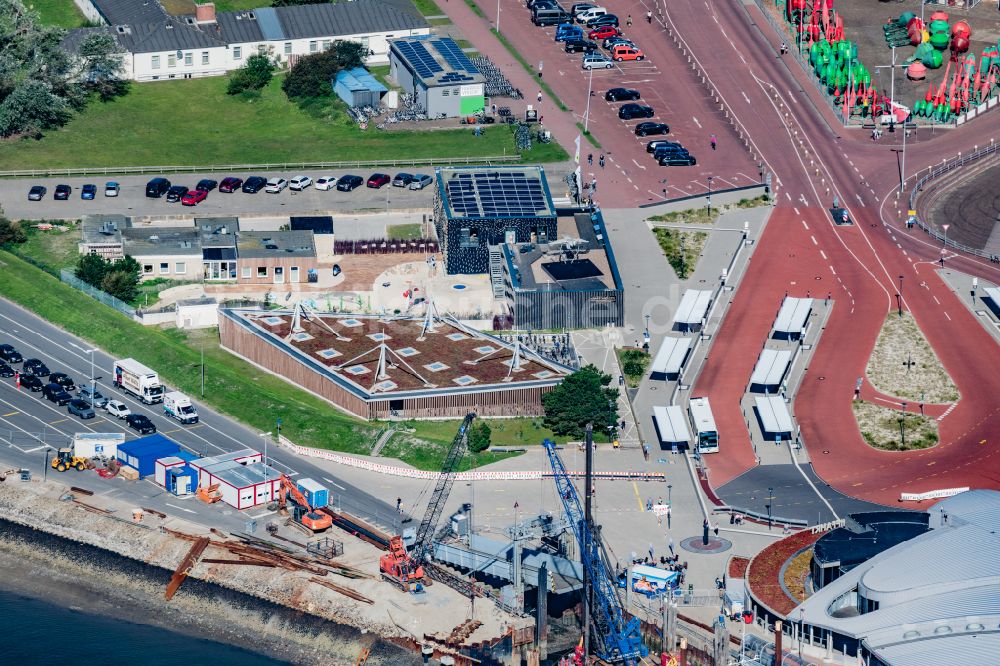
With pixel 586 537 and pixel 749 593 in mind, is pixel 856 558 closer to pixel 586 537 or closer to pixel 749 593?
pixel 749 593

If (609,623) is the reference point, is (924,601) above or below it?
above

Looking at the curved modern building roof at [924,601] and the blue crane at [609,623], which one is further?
the blue crane at [609,623]

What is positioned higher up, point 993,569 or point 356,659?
point 993,569

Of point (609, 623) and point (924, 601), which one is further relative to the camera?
point (609, 623)

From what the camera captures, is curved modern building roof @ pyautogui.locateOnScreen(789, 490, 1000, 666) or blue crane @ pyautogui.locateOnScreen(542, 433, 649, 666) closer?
curved modern building roof @ pyautogui.locateOnScreen(789, 490, 1000, 666)

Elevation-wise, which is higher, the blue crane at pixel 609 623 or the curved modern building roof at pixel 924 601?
the curved modern building roof at pixel 924 601

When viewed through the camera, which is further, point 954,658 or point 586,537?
point 586,537

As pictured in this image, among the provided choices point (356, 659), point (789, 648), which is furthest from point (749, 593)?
point (356, 659)

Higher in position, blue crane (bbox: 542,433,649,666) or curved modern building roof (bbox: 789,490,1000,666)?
curved modern building roof (bbox: 789,490,1000,666)
